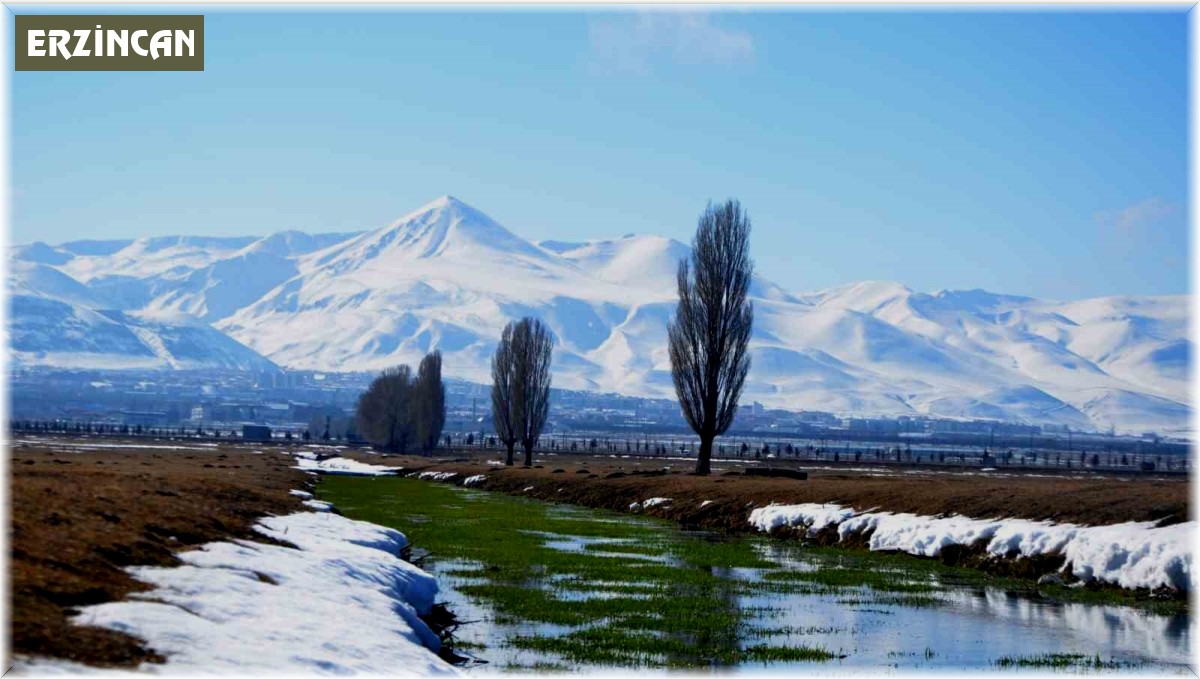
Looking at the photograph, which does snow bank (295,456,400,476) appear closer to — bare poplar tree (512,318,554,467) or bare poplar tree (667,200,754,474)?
bare poplar tree (512,318,554,467)

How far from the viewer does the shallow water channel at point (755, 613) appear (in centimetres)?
1908

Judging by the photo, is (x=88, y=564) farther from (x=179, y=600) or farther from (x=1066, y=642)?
(x=1066, y=642)

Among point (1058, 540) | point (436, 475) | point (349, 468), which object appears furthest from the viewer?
point (349, 468)

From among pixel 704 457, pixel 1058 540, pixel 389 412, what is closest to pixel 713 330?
pixel 704 457

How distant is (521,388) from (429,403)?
151 ft

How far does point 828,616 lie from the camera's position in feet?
75.8

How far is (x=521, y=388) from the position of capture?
103250mm

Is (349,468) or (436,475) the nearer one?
(436,475)

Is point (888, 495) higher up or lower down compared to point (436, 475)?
higher up

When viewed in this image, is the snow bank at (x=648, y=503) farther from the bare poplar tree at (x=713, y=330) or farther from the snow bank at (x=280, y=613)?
the snow bank at (x=280, y=613)

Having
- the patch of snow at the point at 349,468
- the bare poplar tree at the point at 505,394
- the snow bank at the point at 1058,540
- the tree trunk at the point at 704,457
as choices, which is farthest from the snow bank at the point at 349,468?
the snow bank at the point at 1058,540

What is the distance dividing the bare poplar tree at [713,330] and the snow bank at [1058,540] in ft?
82.9

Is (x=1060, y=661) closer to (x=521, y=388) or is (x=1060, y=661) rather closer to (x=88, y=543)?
(x=88, y=543)

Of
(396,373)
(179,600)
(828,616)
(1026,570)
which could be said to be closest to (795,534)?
(1026,570)
